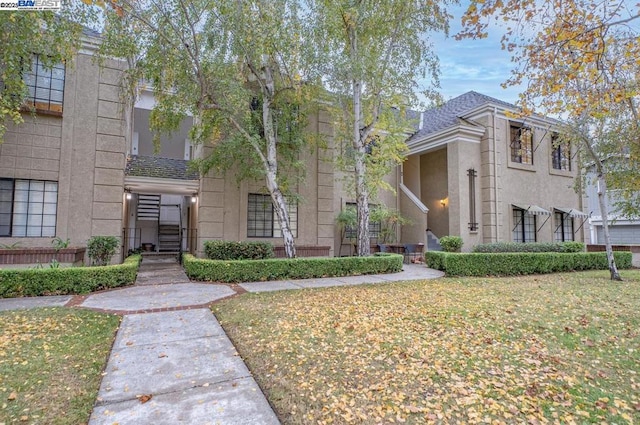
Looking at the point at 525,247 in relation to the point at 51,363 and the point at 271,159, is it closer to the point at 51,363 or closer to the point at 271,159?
the point at 271,159

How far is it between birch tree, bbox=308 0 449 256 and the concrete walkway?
7.05m

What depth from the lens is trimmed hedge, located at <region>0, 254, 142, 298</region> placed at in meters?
7.03

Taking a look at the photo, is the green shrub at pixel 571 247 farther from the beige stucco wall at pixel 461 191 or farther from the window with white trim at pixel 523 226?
the beige stucco wall at pixel 461 191

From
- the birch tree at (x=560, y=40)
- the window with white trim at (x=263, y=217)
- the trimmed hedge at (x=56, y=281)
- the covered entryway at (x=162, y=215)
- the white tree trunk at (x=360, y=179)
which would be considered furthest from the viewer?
the covered entryway at (x=162, y=215)

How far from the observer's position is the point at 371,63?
1051 cm

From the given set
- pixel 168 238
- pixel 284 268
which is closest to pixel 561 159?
pixel 284 268

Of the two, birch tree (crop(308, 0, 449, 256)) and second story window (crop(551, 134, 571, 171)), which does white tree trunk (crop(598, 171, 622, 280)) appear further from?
second story window (crop(551, 134, 571, 171))

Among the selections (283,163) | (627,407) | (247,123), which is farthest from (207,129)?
(627,407)

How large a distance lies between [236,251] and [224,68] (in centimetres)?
541

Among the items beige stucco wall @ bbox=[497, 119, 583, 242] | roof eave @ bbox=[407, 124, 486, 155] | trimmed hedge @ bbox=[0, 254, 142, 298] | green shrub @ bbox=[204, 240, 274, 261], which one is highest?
roof eave @ bbox=[407, 124, 486, 155]

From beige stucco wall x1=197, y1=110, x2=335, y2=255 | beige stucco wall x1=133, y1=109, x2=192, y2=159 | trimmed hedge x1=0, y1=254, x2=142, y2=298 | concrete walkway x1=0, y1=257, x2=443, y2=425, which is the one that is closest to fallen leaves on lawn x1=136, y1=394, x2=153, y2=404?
concrete walkway x1=0, y1=257, x2=443, y2=425

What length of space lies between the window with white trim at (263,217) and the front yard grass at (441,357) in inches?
211

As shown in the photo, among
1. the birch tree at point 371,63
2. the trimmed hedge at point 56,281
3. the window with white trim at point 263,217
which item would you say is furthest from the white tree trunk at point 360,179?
the trimmed hedge at point 56,281

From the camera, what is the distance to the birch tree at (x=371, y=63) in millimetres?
10289
